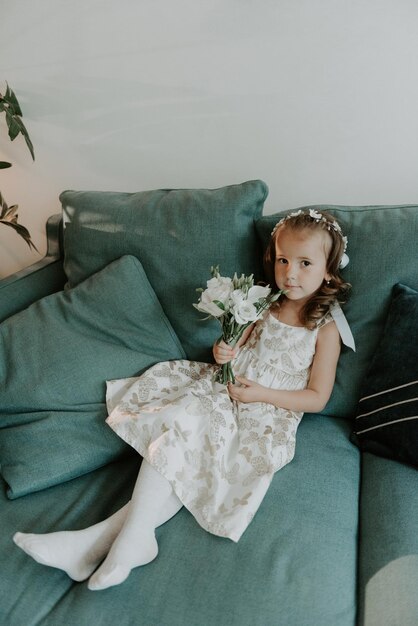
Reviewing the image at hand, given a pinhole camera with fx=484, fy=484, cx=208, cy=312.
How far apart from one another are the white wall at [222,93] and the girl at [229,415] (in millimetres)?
426

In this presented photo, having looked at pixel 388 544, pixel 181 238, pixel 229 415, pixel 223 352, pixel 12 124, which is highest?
pixel 12 124

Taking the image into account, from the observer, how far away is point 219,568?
105 cm

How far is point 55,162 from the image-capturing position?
6.75 ft

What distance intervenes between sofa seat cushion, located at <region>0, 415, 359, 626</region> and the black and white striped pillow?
0.44ft

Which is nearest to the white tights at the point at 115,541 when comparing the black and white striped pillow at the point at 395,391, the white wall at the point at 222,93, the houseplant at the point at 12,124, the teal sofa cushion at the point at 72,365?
the teal sofa cushion at the point at 72,365

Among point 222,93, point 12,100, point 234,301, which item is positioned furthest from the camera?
point 12,100

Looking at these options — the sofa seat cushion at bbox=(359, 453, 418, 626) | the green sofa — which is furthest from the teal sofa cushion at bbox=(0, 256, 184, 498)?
the sofa seat cushion at bbox=(359, 453, 418, 626)

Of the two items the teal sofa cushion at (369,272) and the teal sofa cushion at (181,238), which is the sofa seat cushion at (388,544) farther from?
the teal sofa cushion at (181,238)

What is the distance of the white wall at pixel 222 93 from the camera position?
155cm

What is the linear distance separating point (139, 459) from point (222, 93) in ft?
4.19

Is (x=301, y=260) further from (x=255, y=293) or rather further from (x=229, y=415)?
(x=229, y=415)

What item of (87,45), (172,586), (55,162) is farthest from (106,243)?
(172,586)

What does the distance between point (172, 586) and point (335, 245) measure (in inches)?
37.2

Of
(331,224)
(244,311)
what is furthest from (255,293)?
(331,224)
